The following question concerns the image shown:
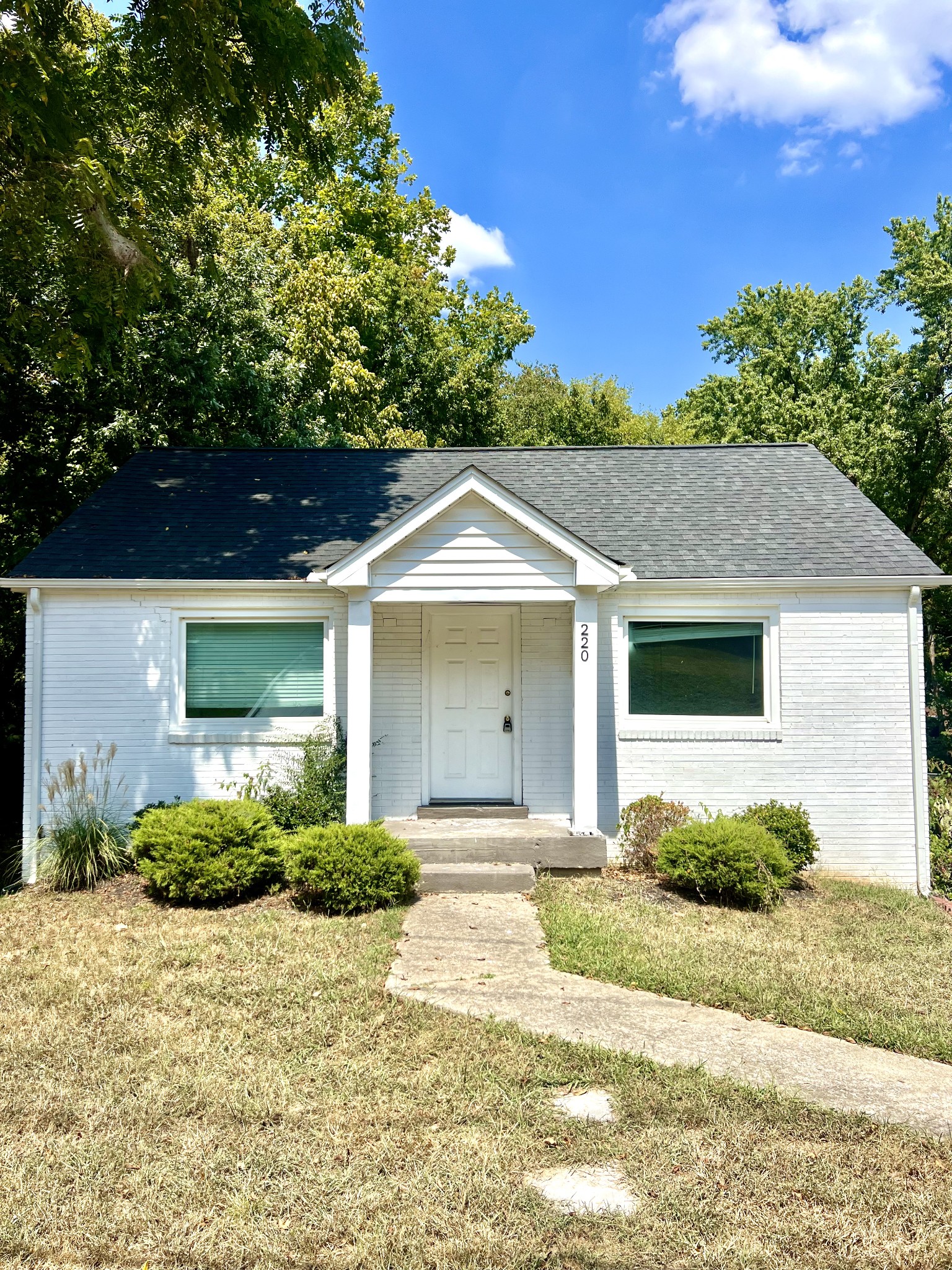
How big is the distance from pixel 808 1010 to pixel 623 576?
15.2 ft

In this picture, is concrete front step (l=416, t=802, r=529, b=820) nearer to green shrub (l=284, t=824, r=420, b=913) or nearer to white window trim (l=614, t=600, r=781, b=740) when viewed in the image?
white window trim (l=614, t=600, r=781, b=740)

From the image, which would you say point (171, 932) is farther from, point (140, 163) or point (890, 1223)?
point (140, 163)

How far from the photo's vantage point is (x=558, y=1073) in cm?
435

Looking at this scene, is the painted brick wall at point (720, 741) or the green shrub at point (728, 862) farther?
the painted brick wall at point (720, 741)

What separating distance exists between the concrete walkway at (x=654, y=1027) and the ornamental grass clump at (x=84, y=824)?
3.88 metres

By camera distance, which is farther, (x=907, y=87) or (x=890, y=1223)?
(x=907, y=87)

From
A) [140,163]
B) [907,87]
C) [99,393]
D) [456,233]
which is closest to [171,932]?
[140,163]

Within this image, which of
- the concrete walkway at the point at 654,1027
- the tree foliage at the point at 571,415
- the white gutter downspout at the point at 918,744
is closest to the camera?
the concrete walkway at the point at 654,1027

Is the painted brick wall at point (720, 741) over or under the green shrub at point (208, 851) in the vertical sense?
over

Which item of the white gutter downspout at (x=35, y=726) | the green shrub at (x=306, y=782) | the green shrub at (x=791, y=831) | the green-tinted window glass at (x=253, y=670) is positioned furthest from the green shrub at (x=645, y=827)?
the white gutter downspout at (x=35, y=726)

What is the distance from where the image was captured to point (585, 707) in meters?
8.66

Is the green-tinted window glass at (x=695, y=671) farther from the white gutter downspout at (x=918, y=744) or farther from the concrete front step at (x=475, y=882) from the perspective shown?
the concrete front step at (x=475, y=882)

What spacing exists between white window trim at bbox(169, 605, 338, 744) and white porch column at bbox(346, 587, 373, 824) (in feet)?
3.10

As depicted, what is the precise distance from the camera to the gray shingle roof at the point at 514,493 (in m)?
9.48
